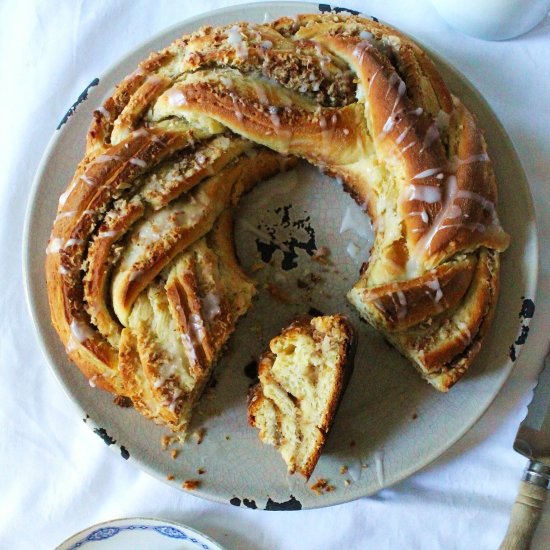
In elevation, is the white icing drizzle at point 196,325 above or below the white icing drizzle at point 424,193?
below

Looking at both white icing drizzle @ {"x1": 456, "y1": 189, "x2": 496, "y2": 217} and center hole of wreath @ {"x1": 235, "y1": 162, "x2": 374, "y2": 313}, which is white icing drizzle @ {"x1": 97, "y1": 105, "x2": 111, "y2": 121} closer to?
center hole of wreath @ {"x1": 235, "y1": 162, "x2": 374, "y2": 313}

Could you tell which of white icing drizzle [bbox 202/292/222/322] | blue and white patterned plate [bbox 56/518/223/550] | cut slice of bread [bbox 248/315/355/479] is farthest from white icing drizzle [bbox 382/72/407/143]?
blue and white patterned plate [bbox 56/518/223/550]

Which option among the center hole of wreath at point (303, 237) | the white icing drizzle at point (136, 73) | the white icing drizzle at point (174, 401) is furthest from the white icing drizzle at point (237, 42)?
the white icing drizzle at point (174, 401)

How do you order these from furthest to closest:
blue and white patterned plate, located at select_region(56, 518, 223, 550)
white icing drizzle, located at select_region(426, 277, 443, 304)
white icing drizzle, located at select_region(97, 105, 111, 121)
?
blue and white patterned plate, located at select_region(56, 518, 223, 550) → white icing drizzle, located at select_region(97, 105, 111, 121) → white icing drizzle, located at select_region(426, 277, 443, 304)

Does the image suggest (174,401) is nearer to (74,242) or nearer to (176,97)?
(74,242)

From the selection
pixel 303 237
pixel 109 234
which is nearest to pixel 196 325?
pixel 109 234

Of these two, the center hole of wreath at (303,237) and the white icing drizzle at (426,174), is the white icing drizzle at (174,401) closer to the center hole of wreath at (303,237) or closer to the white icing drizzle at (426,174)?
the center hole of wreath at (303,237)

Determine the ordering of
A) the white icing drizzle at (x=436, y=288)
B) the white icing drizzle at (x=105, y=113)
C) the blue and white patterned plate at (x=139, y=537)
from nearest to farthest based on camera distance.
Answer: the white icing drizzle at (x=436, y=288), the white icing drizzle at (x=105, y=113), the blue and white patterned plate at (x=139, y=537)

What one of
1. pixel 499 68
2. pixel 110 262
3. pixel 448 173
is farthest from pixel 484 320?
pixel 110 262
